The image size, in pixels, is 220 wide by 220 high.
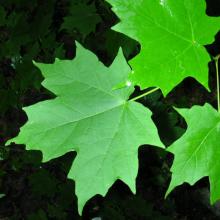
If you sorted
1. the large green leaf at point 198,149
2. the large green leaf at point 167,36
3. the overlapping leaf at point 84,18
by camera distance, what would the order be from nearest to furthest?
the large green leaf at point 167,36 → the large green leaf at point 198,149 → the overlapping leaf at point 84,18

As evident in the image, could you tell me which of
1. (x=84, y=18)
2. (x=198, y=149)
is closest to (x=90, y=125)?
(x=198, y=149)

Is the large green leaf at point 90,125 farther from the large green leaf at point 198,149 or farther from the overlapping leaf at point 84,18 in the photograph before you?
the overlapping leaf at point 84,18

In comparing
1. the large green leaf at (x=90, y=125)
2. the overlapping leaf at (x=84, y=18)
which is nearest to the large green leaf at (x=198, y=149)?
the large green leaf at (x=90, y=125)

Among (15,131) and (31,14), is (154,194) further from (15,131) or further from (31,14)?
(31,14)

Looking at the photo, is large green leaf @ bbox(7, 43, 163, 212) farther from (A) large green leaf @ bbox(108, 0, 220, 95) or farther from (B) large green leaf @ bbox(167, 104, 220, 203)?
(A) large green leaf @ bbox(108, 0, 220, 95)

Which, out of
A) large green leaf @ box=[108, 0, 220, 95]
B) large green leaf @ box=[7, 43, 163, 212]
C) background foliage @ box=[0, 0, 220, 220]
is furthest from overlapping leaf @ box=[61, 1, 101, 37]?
large green leaf @ box=[108, 0, 220, 95]
